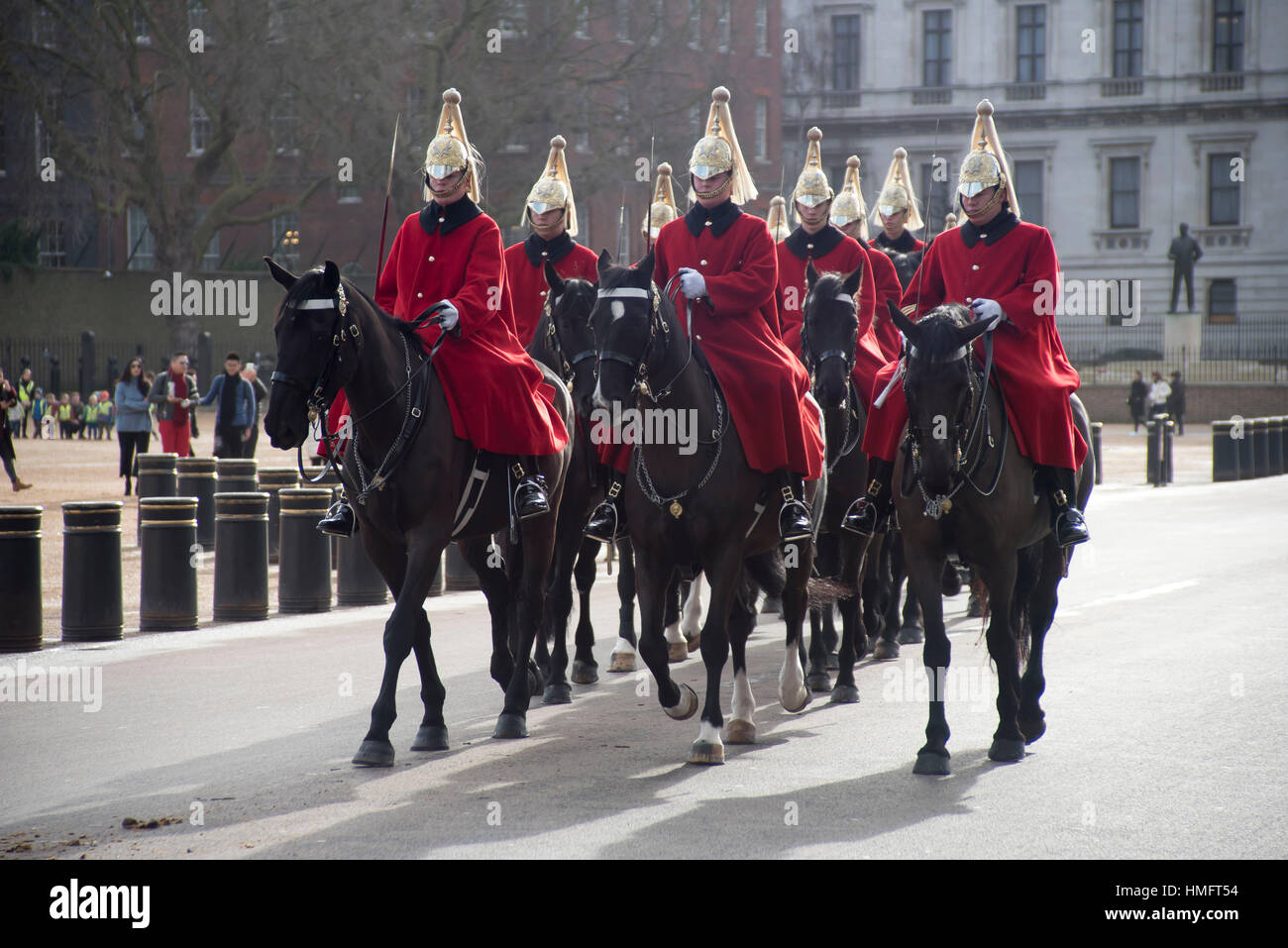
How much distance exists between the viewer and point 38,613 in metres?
10.8

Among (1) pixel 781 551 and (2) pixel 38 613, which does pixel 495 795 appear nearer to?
(1) pixel 781 551

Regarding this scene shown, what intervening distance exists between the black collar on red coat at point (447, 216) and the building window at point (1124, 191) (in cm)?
6155

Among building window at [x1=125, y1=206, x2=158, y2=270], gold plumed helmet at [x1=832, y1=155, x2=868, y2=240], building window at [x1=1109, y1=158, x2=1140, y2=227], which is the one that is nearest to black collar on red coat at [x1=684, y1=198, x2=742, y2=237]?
gold plumed helmet at [x1=832, y1=155, x2=868, y2=240]

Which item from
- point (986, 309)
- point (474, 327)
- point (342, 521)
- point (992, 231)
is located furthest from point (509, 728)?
point (992, 231)

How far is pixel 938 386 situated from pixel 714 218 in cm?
179

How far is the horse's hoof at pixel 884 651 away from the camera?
10.8m

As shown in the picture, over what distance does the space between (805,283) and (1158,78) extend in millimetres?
59045

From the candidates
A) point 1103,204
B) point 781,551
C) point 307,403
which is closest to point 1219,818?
point 781,551

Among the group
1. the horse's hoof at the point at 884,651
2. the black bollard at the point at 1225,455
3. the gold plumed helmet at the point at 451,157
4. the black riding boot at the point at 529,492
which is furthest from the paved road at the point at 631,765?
the black bollard at the point at 1225,455

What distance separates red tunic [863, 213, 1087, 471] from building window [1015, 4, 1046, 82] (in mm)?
62552

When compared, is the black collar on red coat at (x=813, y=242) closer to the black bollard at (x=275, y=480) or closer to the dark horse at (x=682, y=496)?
the dark horse at (x=682, y=496)

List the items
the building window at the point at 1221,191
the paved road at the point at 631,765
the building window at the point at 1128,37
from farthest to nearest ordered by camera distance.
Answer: the building window at the point at 1128,37, the building window at the point at 1221,191, the paved road at the point at 631,765

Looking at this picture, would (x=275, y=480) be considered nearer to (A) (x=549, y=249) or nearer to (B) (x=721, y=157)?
(A) (x=549, y=249)

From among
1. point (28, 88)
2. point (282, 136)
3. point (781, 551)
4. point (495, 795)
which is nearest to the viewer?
point (495, 795)
